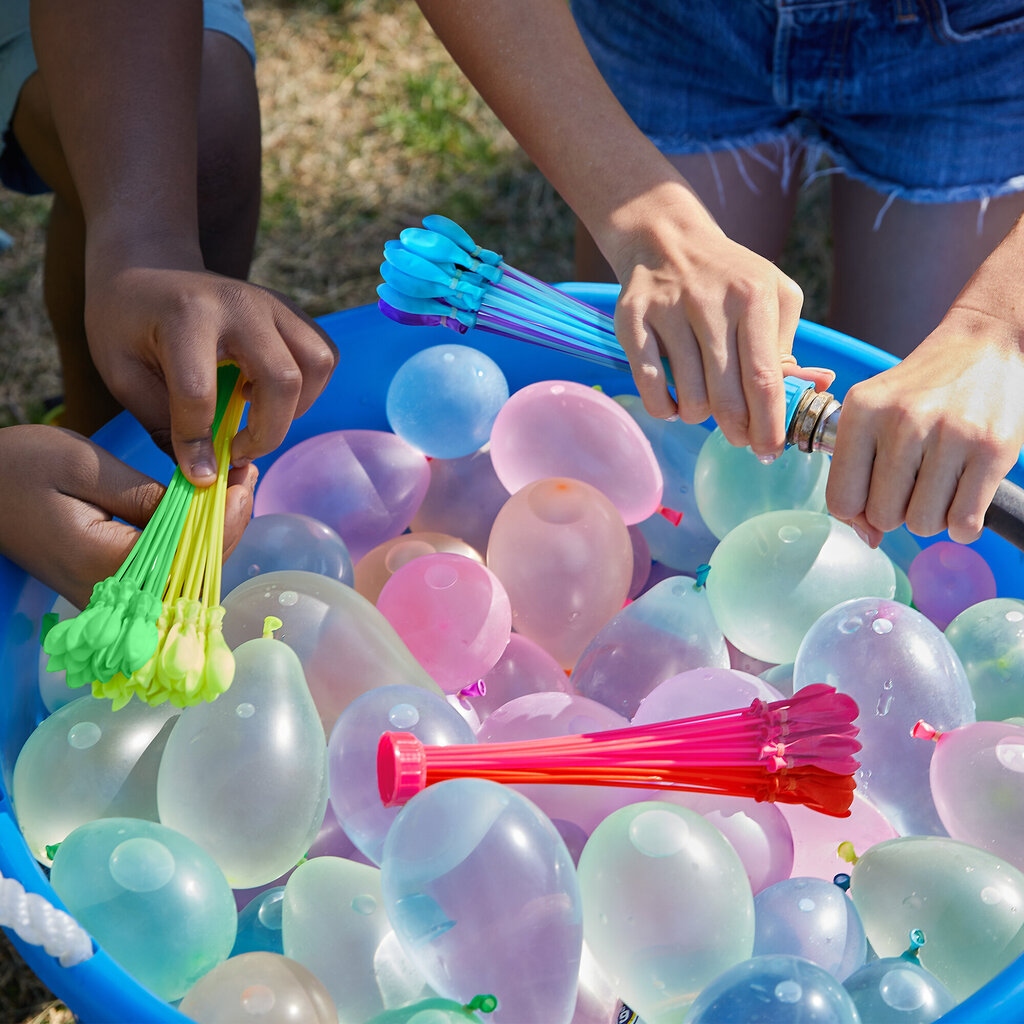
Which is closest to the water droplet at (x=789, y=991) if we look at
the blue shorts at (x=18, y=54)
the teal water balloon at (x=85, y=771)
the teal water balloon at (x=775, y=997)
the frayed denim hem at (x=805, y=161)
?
the teal water balloon at (x=775, y=997)

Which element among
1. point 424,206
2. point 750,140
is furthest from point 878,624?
point 424,206

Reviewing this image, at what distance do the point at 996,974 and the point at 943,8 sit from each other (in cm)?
88

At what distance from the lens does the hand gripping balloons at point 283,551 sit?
3.07ft

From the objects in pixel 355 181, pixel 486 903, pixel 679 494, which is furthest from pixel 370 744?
pixel 355 181

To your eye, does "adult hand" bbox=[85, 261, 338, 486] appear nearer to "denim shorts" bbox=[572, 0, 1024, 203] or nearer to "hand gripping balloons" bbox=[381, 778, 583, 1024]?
"hand gripping balloons" bbox=[381, 778, 583, 1024]

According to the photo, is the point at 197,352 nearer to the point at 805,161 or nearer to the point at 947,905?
the point at 947,905

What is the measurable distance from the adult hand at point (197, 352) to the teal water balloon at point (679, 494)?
1.16 feet

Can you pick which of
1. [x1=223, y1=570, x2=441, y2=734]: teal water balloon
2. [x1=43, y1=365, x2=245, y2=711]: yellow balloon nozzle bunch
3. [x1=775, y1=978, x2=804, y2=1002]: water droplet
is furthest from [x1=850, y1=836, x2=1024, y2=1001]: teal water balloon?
[x1=43, y1=365, x2=245, y2=711]: yellow balloon nozzle bunch

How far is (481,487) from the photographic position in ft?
3.57

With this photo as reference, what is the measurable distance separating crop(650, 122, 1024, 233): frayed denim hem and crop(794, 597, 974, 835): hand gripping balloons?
547 millimetres

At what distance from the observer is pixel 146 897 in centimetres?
67

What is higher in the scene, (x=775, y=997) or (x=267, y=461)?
(x=267, y=461)

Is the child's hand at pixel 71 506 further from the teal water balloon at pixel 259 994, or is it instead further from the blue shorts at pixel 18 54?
the blue shorts at pixel 18 54

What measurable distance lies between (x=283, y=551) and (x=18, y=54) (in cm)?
67
